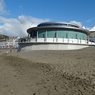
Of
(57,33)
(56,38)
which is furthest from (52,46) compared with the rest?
(57,33)

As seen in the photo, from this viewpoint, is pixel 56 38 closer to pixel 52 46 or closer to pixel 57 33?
pixel 57 33

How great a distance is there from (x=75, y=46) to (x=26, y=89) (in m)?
21.7

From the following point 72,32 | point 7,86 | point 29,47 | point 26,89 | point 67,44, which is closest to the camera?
point 26,89

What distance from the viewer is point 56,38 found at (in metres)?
27.8

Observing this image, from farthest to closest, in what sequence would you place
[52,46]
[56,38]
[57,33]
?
[57,33] < [56,38] < [52,46]

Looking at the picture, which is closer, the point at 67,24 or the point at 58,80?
the point at 58,80

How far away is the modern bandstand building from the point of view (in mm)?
25875

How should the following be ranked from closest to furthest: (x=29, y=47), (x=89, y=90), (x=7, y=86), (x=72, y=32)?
A: (x=89, y=90) → (x=7, y=86) → (x=29, y=47) → (x=72, y=32)

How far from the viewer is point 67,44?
26.0 metres

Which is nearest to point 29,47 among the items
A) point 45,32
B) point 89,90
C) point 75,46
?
point 45,32

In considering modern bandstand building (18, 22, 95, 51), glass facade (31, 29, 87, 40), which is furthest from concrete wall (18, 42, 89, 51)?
glass facade (31, 29, 87, 40)

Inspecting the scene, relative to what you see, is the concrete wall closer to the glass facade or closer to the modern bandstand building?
the modern bandstand building

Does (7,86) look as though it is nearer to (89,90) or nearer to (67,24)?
(89,90)

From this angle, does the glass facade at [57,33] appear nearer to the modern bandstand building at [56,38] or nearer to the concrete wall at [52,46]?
the modern bandstand building at [56,38]
